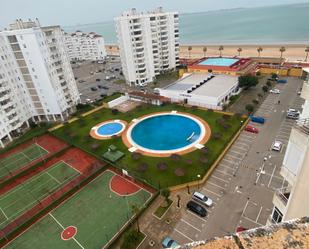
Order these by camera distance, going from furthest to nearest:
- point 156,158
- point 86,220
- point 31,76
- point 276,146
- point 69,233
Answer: point 31,76
point 156,158
point 276,146
point 86,220
point 69,233

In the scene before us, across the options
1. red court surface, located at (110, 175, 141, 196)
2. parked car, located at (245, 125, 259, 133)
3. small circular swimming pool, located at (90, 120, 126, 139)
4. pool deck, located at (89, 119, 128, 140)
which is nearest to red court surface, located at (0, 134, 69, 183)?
pool deck, located at (89, 119, 128, 140)

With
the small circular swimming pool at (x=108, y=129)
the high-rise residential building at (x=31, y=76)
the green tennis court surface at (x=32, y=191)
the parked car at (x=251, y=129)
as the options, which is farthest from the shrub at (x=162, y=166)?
the high-rise residential building at (x=31, y=76)

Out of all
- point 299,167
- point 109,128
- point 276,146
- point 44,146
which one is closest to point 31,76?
point 44,146

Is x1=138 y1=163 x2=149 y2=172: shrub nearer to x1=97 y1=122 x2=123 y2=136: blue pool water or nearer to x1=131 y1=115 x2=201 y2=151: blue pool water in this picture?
x1=131 y1=115 x2=201 y2=151: blue pool water

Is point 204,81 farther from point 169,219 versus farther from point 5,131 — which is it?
point 5,131

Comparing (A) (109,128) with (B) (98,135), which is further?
(A) (109,128)

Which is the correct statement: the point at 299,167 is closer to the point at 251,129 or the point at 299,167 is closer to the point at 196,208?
the point at 196,208
